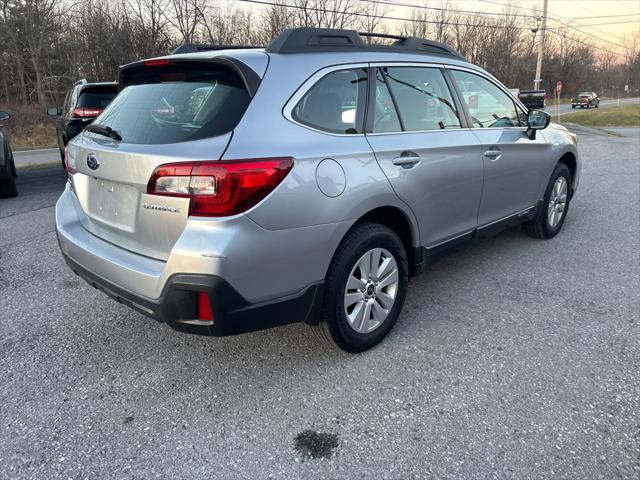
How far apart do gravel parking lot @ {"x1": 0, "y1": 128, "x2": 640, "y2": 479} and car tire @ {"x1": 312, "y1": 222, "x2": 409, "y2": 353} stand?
0.54 ft

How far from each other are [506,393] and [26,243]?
16.5ft

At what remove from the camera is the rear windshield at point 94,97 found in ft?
29.6

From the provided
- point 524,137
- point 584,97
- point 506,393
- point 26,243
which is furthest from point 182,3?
point 584,97

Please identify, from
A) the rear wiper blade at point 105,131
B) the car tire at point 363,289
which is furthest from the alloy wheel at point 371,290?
the rear wiper blade at point 105,131

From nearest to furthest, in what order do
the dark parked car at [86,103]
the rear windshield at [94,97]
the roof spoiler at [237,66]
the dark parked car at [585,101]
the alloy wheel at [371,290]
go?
the roof spoiler at [237,66] → the alloy wheel at [371,290] → the dark parked car at [86,103] → the rear windshield at [94,97] → the dark parked car at [585,101]

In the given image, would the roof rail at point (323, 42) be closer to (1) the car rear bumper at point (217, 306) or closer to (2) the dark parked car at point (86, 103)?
(1) the car rear bumper at point (217, 306)

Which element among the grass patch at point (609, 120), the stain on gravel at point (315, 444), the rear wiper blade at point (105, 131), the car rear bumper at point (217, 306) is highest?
the rear wiper blade at point (105, 131)

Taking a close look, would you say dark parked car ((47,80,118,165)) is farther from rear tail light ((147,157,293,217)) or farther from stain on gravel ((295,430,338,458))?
stain on gravel ((295,430,338,458))

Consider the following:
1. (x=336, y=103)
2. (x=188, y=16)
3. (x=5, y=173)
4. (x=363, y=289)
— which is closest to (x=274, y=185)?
(x=336, y=103)

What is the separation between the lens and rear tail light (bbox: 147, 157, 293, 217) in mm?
2182

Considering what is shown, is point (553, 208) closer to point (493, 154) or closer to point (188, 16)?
point (493, 154)

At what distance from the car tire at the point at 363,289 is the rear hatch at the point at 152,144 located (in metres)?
0.89

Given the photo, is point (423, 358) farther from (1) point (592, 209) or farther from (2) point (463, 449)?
(1) point (592, 209)

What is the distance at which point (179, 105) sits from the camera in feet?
8.46
